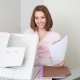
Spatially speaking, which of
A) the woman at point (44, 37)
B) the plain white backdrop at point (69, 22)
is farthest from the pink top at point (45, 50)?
the plain white backdrop at point (69, 22)

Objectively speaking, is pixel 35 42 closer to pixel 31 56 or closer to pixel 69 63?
pixel 31 56

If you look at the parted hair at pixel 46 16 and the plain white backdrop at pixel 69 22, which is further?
the plain white backdrop at pixel 69 22

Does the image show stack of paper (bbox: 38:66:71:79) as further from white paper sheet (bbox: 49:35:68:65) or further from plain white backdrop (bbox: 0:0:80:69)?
plain white backdrop (bbox: 0:0:80:69)

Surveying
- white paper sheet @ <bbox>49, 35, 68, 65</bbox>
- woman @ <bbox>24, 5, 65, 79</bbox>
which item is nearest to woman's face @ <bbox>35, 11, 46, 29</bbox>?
woman @ <bbox>24, 5, 65, 79</bbox>

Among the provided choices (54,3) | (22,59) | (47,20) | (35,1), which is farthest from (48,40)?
(35,1)

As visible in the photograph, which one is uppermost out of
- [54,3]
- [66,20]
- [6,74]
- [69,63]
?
[54,3]

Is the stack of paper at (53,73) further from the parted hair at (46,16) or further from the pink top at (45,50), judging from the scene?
the parted hair at (46,16)

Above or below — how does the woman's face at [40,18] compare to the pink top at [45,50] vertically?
above

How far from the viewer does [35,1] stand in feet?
7.02

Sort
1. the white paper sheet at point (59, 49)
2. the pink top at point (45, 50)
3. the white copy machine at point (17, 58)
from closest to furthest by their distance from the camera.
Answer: the white copy machine at point (17, 58) → the white paper sheet at point (59, 49) → the pink top at point (45, 50)

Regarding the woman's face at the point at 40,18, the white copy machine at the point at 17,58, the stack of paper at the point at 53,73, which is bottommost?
the stack of paper at the point at 53,73

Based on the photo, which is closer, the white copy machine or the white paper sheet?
the white copy machine

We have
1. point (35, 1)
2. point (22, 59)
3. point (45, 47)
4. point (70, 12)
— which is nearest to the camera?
point (22, 59)

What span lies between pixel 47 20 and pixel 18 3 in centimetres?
120
